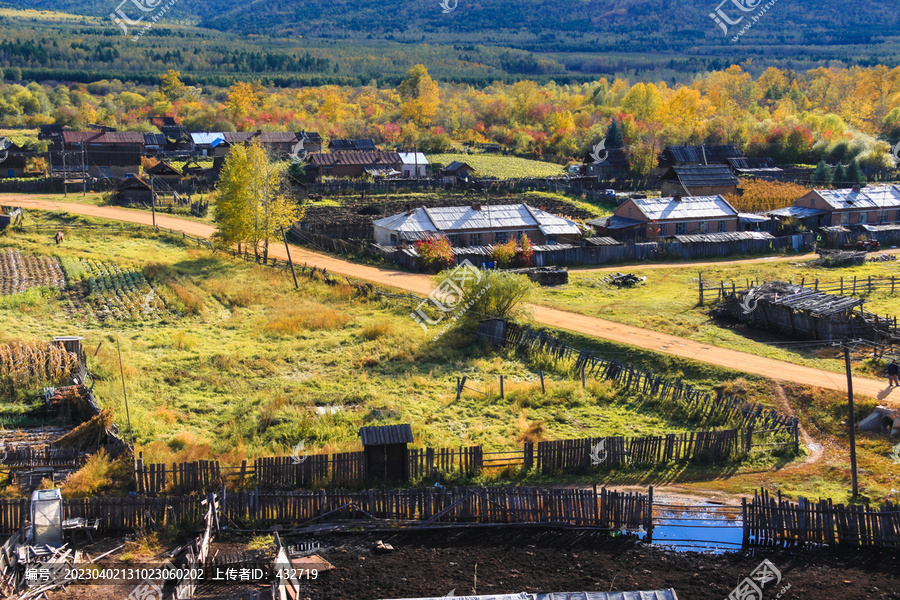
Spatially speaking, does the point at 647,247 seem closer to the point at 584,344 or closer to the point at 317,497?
the point at 584,344

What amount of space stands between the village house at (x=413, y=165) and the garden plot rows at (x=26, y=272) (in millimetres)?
48303

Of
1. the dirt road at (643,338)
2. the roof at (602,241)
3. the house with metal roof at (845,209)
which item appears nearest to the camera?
the dirt road at (643,338)

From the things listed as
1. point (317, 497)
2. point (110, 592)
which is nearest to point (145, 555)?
point (110, 592)

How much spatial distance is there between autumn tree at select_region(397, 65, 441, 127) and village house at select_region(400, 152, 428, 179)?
150 ft

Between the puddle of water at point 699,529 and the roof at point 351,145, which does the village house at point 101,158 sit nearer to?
the roof at point 351,145

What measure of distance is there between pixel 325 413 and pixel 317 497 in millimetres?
7755

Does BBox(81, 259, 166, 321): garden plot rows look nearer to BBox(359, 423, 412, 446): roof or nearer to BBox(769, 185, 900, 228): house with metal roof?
BBox(359, 423, 412, 446): roof

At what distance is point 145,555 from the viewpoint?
60.1ft

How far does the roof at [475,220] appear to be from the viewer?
2184 inches

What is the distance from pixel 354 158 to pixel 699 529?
75.8 meters

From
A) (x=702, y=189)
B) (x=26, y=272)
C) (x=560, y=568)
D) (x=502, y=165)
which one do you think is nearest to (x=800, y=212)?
(x=702, y=189)

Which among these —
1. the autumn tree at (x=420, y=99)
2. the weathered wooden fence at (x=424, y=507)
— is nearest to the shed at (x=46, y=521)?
the weathered wooden fence at (x=424, y=507)

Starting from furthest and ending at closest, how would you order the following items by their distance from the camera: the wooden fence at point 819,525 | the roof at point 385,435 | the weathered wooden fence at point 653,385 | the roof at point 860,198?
the roof at point 860,198 → the weathered wooden fence at point 653,385 → the roof at point 385,435 → the wooden fence at point 819,525

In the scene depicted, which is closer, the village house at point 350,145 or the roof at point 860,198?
the roof at point 860,198
